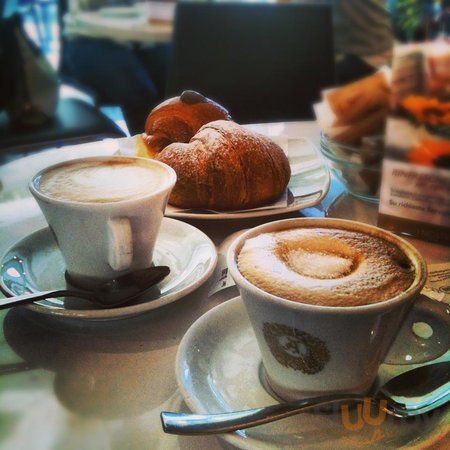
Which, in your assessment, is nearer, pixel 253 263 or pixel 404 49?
A: pixel 253 263

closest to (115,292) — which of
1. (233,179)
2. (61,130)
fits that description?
(233,179)

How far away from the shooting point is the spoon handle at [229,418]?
15.0 inches

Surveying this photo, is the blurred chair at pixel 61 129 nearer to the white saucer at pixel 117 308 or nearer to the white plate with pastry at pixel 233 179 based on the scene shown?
the white plate with pastry at pixel 233 179

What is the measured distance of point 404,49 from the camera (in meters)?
0.68

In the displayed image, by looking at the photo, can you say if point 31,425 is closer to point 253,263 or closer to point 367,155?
point 253,263

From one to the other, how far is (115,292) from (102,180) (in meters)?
0.13

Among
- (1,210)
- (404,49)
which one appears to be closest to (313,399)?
(404,49)

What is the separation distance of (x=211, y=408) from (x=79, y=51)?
228cm

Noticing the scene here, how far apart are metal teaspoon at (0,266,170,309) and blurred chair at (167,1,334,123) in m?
1.05

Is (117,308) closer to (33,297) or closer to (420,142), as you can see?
(33,297)

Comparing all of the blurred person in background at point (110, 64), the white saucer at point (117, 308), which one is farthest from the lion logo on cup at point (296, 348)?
the blurred person in background at point (110, 64)

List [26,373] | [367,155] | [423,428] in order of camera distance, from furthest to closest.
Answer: [367,155] → [26,373] → [423,428]

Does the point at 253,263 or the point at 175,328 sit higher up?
the point at 253,263

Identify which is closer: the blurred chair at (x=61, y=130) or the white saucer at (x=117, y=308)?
the white saucer at (x=117, y=308)
